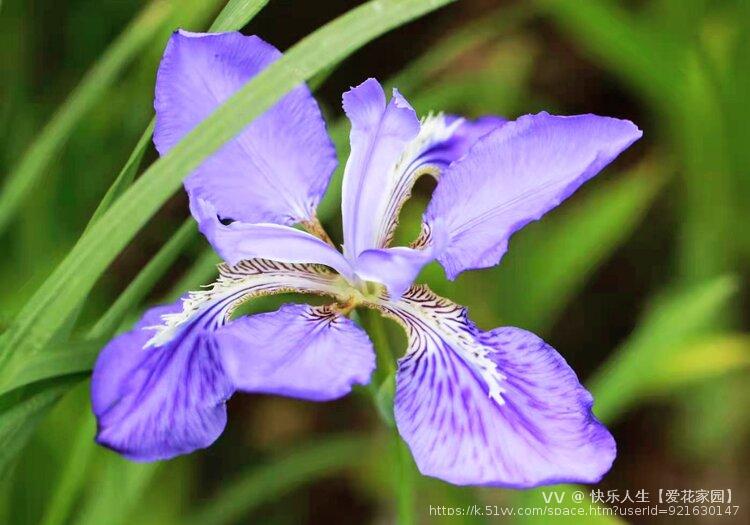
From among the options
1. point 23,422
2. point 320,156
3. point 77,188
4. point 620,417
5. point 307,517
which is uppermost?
point 320,156

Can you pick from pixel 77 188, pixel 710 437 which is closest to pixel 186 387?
pixel 77 188

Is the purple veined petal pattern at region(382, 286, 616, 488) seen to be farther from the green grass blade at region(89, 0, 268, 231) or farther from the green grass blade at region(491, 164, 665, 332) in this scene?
the green grass blade at region(491, 164, 665, 332)

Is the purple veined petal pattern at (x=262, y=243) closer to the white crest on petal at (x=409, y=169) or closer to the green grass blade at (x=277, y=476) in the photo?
the white crest on petal at (x=409, y=169)

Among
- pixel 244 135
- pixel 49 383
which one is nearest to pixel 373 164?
pixel 244 135

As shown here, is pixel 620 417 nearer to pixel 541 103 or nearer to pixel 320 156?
pixel 541 103

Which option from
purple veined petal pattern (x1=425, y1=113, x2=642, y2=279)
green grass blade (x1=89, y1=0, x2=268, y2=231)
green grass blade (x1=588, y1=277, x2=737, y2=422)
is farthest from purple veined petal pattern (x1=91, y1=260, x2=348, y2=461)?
green grass blade (x1=588, y1=277, x2=737, y2=422)

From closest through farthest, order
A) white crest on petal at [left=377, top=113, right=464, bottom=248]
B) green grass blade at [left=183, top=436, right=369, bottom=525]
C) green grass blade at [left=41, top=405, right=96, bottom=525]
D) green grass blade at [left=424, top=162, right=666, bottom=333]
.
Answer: white crest on petal at [left=377, top=113, right=464, bottom=248]
green grass blade at [left=41, top=405, right=96, bottom=525]
green grass blade at [left=183, top=436, right=369, bottom=525]
green grass blade at [left=424, top=162, right=666, bottom=333]

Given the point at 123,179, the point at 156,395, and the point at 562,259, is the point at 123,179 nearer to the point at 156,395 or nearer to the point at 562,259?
the point at 156,395
